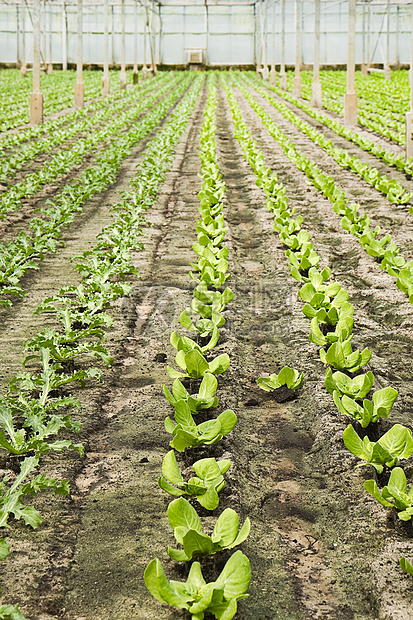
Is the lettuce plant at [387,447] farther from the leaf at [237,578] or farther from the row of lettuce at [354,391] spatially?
the leaf at [237,578]

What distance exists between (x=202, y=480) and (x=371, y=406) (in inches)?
33.4

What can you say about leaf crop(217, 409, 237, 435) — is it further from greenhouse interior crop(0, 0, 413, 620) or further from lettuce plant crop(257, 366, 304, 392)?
lettuce plant crop(257, 366, 304, 392)

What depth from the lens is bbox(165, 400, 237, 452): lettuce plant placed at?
283cm

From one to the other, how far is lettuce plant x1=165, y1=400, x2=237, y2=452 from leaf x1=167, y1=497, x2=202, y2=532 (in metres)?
0.55

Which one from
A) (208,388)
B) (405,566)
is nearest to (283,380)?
(208,388)

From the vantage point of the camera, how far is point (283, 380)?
3734 mm

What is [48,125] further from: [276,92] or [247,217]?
[276,92]

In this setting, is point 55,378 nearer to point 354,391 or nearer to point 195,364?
point 195,364

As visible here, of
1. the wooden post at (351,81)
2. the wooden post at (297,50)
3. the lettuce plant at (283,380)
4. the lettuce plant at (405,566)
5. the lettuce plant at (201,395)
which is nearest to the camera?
the lettuce plant at (405,566)

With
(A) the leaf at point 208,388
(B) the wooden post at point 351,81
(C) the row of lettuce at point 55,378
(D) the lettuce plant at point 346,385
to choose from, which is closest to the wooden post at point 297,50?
(B) the wooden post at point 351,81

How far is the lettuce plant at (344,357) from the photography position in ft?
11.4

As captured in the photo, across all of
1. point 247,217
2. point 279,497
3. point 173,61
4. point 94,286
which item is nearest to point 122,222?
point 247,217

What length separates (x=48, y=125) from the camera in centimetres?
1575

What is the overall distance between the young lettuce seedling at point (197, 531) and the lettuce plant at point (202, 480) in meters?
0.24
